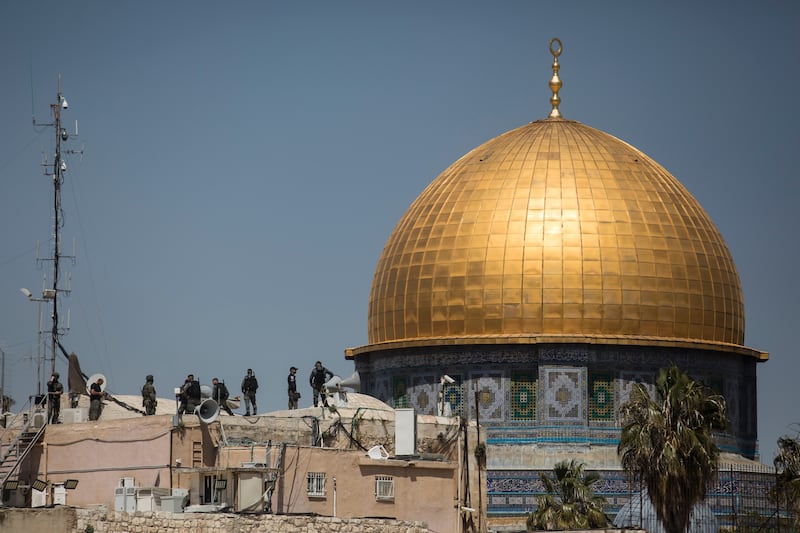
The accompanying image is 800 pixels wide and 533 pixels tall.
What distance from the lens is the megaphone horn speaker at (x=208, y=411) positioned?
121 ft

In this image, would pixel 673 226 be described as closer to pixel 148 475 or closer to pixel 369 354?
pixel 369 354

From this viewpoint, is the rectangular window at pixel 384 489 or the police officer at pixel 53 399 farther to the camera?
the police officer at pixel 53 399

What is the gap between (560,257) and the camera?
54594mm

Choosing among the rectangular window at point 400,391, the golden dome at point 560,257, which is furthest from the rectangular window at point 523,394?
the rectangular window at point 400,391

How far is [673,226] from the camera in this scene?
5578cm

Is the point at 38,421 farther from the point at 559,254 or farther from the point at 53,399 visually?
the point at 559,254

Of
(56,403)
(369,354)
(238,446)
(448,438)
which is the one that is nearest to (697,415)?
(448,438)

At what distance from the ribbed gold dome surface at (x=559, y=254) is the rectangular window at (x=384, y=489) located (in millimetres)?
16831

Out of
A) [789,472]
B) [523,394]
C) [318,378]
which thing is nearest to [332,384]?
[318,378]

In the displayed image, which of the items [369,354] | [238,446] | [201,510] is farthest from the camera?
[369,354]

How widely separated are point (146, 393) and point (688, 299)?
749 inches

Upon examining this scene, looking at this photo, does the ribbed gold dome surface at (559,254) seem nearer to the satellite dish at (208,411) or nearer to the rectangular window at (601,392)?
the rectangular window at (601,392)

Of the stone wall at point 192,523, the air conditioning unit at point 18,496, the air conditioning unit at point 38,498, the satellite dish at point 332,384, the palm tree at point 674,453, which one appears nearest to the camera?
the stone wall at point 192,523

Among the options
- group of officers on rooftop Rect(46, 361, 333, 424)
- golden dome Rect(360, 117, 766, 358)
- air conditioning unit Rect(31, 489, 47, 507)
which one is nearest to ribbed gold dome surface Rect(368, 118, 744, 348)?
golden dome Rect(360, 117, 766, 358)
